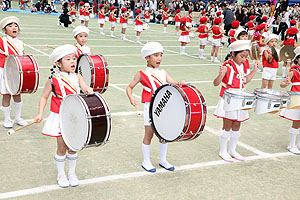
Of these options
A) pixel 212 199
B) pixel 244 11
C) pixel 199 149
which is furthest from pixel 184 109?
pixel 244 11

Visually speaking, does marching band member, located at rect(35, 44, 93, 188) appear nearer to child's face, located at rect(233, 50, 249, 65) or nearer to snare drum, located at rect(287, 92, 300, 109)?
child's face, located at rect(233, 50, 249, 65)

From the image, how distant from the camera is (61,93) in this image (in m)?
4.21

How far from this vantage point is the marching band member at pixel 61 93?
13.7ft

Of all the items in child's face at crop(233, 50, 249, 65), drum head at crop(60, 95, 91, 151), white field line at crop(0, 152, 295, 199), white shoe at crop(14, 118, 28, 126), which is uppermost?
child's face at crop(233, 50, 249, 65)

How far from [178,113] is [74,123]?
1.21m

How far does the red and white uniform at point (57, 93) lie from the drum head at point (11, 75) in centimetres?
159

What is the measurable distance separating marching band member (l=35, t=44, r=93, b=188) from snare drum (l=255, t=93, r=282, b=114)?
2201 millimetres

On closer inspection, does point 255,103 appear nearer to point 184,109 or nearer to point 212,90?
point 184,109

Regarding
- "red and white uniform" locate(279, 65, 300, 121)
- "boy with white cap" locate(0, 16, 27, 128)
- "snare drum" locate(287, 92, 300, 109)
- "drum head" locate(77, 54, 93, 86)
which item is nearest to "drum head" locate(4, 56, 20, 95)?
"boy with white cap" locate(0, 16, 27, 128)

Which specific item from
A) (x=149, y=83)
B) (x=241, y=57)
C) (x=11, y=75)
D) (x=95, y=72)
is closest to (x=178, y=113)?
(x=149, y=83)

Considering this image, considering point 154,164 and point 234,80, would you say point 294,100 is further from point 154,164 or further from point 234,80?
point 154,164

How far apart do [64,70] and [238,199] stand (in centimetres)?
262

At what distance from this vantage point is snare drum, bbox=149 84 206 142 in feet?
13.4

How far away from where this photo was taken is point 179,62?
13.8 m
